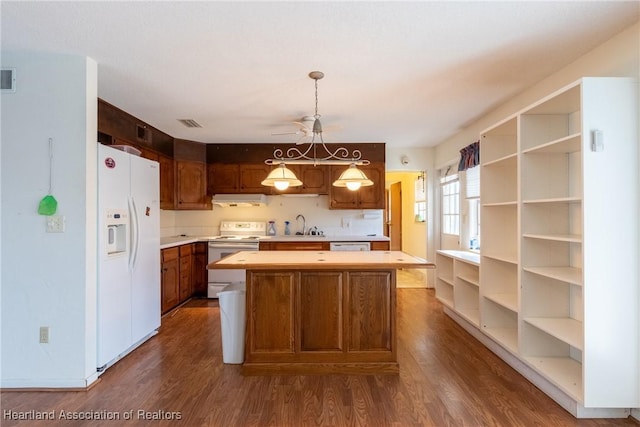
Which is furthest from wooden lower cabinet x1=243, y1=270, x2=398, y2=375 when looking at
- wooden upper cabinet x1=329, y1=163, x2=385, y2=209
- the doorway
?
the doorway

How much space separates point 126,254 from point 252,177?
8.68 feet

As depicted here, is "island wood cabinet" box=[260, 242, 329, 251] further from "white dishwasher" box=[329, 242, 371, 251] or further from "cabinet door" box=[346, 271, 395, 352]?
"cabinet door" box=[346, 271, 395, 352]

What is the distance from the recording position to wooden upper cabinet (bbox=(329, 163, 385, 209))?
5.41 metres

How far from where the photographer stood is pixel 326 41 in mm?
2256

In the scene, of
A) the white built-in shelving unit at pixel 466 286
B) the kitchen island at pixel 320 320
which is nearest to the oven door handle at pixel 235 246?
the kitchen island at pixel 320 320

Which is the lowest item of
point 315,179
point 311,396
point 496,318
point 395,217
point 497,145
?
point 311,396

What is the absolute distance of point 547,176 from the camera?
8.79 ft

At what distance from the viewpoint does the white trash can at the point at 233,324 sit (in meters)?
2.89

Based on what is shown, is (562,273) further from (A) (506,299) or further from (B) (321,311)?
(B) (321,311)

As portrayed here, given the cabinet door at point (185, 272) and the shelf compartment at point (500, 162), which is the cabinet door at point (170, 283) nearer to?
the cabinet door at point (185, 272)

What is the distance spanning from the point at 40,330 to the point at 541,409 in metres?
3.51

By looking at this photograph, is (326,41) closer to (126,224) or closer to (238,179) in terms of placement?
(126,224)

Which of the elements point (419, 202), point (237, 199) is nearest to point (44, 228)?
point (237, 199)

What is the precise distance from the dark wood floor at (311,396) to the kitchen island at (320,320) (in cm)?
11
